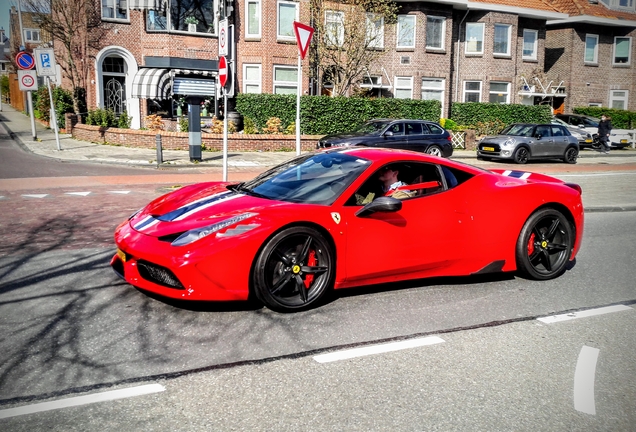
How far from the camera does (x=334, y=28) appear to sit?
28.9m

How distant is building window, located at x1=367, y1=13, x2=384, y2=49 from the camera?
2803cm

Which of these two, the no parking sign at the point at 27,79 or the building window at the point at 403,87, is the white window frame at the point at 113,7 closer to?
the no parking sign at the point at 27,79

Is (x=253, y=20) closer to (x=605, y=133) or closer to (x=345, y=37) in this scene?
(x=345, y=37)

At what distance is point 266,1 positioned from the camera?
96.7ft

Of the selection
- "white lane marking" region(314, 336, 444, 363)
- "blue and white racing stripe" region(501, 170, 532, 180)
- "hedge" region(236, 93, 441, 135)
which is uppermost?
"hedge" region(236, 93, 441, 135)

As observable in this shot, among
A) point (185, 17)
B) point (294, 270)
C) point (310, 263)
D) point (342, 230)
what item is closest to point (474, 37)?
point (185, 17)

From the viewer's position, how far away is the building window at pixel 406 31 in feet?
109

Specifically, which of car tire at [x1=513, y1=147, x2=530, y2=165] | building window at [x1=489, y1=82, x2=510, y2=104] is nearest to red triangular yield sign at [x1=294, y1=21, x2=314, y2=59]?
car tire at [x1=513, y1=147, x2=530, y2=165]

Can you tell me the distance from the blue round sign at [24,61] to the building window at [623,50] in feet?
120

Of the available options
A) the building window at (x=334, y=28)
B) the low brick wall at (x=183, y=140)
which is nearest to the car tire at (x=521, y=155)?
the low brick wall at (x=183, y=140)

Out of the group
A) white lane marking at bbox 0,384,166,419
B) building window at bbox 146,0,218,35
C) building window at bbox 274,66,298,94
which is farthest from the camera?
building window at bbox 274,66,298,94

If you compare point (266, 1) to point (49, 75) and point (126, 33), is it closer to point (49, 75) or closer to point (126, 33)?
point (126, 33)

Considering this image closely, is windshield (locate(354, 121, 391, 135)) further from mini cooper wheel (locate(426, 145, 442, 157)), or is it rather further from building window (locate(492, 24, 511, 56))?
building window (locate(492, 24, 511, 56))

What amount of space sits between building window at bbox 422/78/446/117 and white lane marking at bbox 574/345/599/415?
99.4 ft
